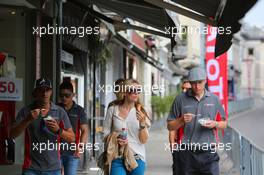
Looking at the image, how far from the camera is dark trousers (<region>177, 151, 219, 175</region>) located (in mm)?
7070

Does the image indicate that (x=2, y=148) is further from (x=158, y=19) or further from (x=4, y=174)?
(x=158, y=19)

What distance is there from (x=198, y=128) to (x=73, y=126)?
1981mm

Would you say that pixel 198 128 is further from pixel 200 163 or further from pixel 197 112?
pixel 200 163

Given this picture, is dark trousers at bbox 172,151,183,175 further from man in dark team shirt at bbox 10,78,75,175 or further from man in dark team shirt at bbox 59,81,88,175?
man in dark team shirt at bbox 10,78,75,175

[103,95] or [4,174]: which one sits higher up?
[103,95]

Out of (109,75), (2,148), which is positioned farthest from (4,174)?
(109,75)

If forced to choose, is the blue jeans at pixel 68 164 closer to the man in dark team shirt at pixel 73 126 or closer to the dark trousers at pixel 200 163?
the man in dark team shirt at pixel 73 126

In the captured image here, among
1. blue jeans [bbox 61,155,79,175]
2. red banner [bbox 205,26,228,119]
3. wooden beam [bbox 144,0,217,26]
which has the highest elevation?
wooden beam [bbox 144,0,217,26]

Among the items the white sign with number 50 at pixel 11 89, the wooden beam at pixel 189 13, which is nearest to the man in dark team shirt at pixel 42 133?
the wooden beam at pixel 189 13

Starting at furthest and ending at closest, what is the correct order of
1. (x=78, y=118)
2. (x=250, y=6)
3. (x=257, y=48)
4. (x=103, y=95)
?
(x=257, y=48)
(x=103, y=95)
(x=78, y=118)
(x=250, y=6)

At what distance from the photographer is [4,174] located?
33.4 ft

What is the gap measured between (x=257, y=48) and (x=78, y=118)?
117943 millimetres

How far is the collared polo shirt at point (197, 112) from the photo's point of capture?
712 cm

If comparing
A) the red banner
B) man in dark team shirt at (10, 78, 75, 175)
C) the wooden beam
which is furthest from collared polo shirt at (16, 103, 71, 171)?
the red banner
